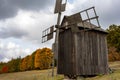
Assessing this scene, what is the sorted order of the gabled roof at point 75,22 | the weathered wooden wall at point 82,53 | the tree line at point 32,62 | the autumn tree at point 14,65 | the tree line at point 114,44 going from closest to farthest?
1. the gabled roof at point 75,22
2. the weathered wooden wall at point 82,53
3. the tree line at point 32,62
4. the tree line at point 114,44
5. the autumn tree at point 14,65

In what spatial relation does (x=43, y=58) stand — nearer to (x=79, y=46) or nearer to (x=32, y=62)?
(x=32, y=62)

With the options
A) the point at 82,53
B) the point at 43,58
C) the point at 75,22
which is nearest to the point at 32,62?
the point at 43,58

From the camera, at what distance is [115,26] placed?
5922 centimetres

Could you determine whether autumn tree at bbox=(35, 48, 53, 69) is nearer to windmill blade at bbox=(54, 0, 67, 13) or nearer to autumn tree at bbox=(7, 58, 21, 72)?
autumn tree at bbox=(7, 58, 21, 72)

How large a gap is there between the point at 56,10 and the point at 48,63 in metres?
27.5

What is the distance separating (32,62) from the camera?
188 feet

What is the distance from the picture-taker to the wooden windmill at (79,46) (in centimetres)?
2709

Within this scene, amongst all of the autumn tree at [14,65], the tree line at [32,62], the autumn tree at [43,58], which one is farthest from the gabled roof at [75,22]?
the autumn tree at [14,65]

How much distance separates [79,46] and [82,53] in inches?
31.8

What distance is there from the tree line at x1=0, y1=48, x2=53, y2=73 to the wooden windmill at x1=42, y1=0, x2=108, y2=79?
957 inches

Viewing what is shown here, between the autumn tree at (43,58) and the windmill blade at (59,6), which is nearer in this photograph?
the windmill blade at (59,6)

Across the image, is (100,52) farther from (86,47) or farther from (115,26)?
(115,26)

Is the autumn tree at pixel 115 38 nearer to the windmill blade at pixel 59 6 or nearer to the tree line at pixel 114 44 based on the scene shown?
the tree line at pixel 114 44

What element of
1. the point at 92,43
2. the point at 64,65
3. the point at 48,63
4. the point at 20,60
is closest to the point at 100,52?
the point at 92,43
